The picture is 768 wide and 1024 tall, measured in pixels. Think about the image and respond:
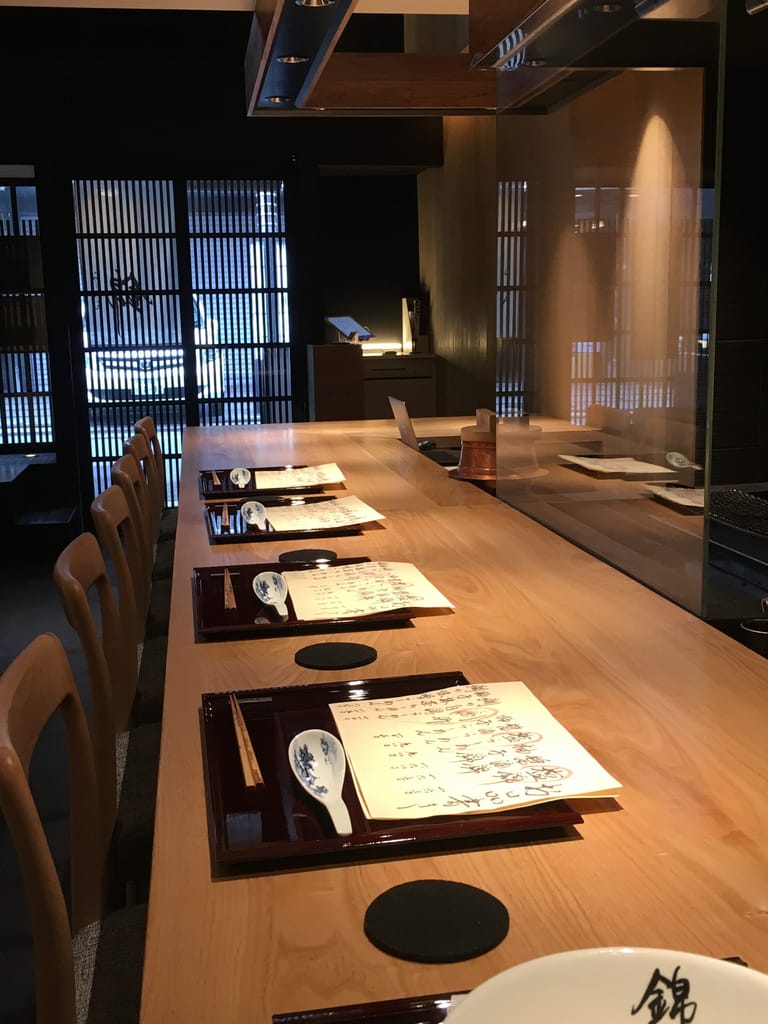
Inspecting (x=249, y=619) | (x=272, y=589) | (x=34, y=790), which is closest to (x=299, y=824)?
(x=249, y=619)

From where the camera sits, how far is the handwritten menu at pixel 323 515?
2.26 meters

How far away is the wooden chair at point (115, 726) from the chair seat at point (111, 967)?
0.13 meters

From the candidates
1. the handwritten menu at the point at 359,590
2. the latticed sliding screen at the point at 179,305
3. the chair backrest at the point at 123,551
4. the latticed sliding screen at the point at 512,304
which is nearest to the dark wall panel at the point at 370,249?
the latticed sliding screen at the point at 179,305

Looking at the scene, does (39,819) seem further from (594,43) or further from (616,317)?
(594,43)

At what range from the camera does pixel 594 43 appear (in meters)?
1.94

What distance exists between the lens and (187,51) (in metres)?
6.14

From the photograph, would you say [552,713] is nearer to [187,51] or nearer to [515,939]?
[515,939]

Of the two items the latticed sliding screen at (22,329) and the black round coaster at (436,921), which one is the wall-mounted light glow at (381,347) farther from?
the black round coaster at (436,921)

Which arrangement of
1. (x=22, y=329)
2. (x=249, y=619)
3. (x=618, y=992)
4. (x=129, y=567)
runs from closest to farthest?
(x=618, y=992) → (x=249, y=619) → (x=129, y=567) → (x=22, y=329)

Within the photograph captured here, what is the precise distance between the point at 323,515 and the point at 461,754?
1.35m

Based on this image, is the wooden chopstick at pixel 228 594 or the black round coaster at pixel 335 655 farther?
the wooden chopstick at pixel 228 594

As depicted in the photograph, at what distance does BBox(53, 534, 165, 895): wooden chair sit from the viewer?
1.56 metres

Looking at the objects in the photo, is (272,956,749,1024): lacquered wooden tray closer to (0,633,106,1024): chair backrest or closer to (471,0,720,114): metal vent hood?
(0,633,106,1024): chair backrest

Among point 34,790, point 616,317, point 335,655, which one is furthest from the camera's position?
point 34,790
